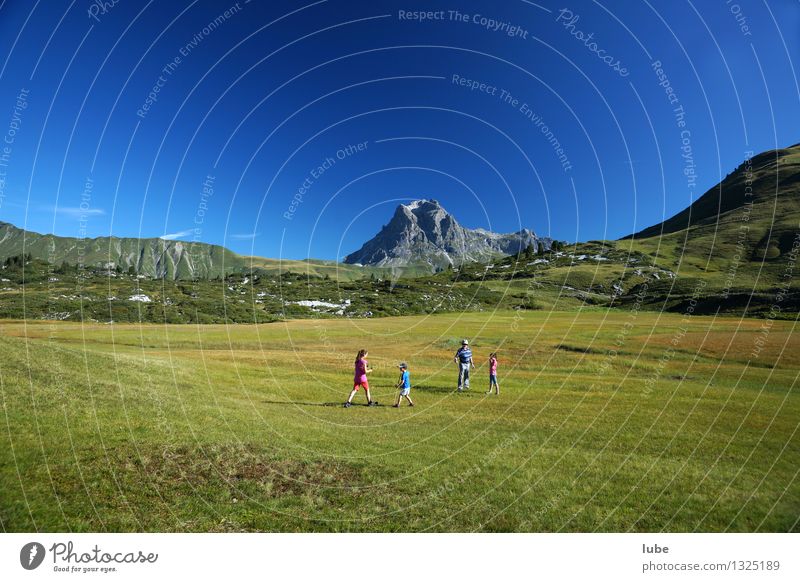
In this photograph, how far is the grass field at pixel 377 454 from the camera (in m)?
11.2

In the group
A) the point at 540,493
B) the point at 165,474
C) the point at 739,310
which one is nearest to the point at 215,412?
the point at 165,474

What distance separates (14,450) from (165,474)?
473 cm

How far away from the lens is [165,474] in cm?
1251

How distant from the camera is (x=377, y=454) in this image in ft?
53.0
